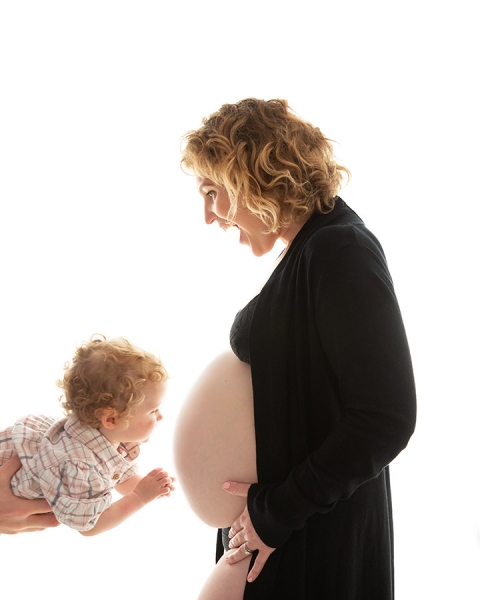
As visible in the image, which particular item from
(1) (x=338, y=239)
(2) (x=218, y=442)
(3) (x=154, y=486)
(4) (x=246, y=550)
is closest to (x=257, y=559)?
(4) (x=246, y=550)

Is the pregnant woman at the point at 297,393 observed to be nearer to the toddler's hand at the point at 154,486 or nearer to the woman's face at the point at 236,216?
the woman's face at the point at 236,216

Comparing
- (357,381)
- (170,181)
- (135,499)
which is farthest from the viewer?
(170,181)

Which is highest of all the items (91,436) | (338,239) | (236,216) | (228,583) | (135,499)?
(236,216)

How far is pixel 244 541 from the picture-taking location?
1108 mm

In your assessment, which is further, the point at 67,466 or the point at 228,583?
the point at 67,466

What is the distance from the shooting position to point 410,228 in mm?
2049

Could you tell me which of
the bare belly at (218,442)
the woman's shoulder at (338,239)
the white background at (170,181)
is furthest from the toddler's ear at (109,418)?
the white background at (170,181)

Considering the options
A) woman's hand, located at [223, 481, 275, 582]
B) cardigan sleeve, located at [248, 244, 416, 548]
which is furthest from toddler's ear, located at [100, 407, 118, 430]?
cardigan sleeve, located at [248, 244, 416, 548]

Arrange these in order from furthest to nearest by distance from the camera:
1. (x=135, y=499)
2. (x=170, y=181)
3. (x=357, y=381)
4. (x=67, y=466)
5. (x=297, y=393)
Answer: (x=170, y=181), (x=135, y=499), (x=67, y=466), (x=297, y=393), (x=357, y=381)

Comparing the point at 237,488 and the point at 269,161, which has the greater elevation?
the point at 269,161

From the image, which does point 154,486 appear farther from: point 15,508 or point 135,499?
point 15,508

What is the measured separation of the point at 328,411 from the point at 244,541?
28cm

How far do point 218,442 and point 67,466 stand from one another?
1.03 ft

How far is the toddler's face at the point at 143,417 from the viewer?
1.30 m
